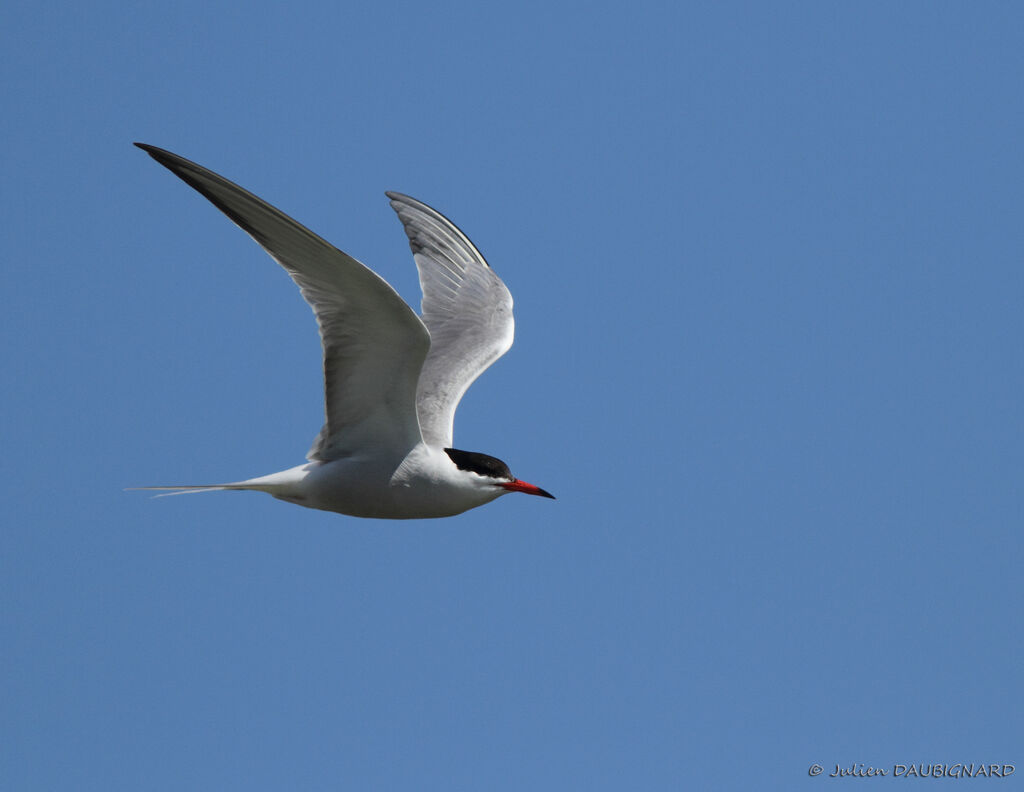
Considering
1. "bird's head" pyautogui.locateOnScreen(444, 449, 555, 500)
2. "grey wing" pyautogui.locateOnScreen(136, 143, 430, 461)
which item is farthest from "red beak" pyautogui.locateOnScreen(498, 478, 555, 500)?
"grey wing" pyautogui.locateOnScreen(136, 143, 430, 461)

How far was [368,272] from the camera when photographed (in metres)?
6.55

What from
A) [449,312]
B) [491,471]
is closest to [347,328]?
[491,471]

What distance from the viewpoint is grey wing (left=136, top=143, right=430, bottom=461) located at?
20.9ft

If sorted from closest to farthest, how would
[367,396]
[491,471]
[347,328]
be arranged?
[347,328] < [367,396] < [491,471]

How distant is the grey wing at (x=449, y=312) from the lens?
29.9 feet

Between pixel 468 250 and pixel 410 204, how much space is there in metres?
0.69

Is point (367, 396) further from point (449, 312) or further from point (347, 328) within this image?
point (449, 312)

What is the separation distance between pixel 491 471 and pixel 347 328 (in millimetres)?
1497

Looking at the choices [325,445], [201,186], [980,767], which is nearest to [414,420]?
[325,445]

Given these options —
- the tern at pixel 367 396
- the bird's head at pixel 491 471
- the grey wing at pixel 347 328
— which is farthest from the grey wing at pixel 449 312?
the grey wing at pixel 347 328

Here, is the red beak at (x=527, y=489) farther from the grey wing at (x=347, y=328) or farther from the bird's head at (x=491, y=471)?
the grey wing at (x=347, y=328)

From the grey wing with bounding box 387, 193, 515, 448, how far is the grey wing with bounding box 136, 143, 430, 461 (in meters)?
1.12

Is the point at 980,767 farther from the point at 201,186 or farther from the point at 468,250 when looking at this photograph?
the point at 201,186

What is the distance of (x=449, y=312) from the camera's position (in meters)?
10.2
